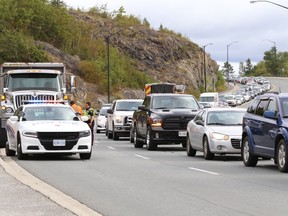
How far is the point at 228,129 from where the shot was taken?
2520 cm

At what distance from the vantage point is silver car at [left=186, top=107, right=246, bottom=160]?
24828 millimetres

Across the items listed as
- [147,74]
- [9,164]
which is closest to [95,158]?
[9,164]

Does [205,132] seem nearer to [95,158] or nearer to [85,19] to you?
[95,158]

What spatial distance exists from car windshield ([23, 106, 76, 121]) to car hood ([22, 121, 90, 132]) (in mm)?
679

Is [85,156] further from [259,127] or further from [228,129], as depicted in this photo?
[259,127]

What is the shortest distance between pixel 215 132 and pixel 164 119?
5.30 m

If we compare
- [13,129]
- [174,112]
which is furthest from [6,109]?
[13,129]

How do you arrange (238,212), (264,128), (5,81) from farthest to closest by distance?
1. (5,81)
2. (264,128)
3. (238,212)

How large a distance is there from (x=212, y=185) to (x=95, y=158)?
29.8 ft

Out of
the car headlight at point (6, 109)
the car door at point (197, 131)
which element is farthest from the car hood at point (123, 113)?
the car door at point (197, 131)

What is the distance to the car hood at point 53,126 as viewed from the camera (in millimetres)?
23719

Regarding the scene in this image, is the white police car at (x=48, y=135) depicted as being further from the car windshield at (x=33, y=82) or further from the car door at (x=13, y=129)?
the car windshield at (x=33, y=82)

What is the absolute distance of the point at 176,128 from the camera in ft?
98.6

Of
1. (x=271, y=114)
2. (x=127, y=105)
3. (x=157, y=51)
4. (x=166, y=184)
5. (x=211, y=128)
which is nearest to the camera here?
(x=166, y=184)
